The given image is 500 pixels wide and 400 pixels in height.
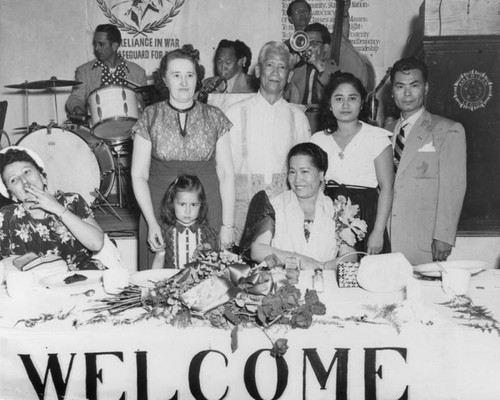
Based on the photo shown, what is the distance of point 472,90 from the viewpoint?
4.11 meters

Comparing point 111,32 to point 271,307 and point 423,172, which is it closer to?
point 423,172

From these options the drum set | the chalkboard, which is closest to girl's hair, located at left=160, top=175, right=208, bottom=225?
the chalkboard

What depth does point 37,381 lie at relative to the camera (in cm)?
179

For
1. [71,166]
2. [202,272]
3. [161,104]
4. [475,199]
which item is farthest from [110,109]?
[202,272]

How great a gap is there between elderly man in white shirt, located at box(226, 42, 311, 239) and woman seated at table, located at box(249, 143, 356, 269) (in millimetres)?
559

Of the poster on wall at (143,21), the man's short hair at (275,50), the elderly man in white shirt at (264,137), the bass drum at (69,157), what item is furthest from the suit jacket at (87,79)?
the man's short hair at (275,50)

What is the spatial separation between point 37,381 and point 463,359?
4.34 ft

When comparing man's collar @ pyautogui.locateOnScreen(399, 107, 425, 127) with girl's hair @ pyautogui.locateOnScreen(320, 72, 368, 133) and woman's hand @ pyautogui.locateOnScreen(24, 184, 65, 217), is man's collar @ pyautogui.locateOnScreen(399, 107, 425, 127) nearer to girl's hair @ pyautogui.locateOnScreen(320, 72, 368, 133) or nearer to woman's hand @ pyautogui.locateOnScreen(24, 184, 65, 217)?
girl's hair @ pyautogui.locateOnScreen(320, 72, 368, 133)

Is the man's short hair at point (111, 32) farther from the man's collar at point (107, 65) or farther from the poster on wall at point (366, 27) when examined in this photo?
the poster on wall at point (366, 27)

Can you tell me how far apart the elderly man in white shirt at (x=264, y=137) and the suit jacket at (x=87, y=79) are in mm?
3146

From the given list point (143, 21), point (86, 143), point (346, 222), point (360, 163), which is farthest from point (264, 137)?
point (143, 21)

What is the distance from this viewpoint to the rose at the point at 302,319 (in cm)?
176

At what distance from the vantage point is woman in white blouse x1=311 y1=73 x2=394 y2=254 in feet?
10.1

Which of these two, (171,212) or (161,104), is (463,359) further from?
(161,104)
